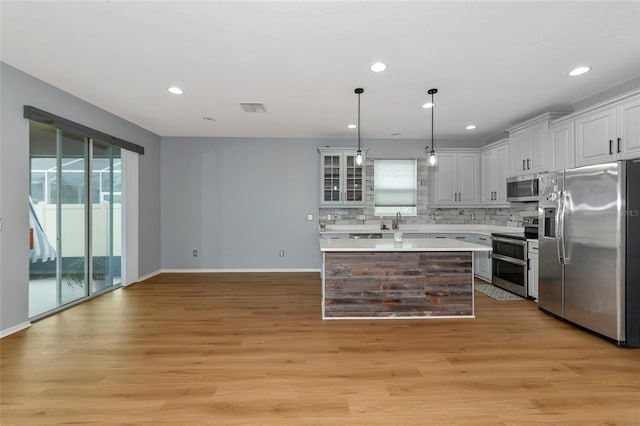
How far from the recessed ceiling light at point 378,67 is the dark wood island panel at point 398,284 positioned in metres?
1.97

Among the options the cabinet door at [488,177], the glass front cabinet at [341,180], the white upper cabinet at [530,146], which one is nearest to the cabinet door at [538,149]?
the white upper cabinet at [530,146]

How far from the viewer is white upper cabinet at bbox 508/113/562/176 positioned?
424cm

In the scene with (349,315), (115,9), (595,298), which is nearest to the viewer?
(115,9)

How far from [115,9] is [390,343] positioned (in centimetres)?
350

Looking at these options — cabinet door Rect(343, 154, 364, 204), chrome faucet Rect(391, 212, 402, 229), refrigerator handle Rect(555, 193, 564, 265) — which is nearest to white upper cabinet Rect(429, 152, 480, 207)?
chrome faucet Rect(391, 212, 402, 229)

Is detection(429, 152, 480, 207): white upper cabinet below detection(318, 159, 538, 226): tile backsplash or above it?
above

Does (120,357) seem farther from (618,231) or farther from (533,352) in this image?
(618,231)

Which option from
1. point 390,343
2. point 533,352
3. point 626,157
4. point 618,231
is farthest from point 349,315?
point 626,157

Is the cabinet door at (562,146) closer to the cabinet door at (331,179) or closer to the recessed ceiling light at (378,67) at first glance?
the recessed ceiling light at (378,67)

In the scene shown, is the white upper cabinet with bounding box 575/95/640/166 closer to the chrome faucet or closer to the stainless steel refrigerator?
the stainless steel refrigerator

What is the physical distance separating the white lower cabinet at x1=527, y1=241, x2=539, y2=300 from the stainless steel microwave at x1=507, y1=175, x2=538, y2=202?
2.42 ft

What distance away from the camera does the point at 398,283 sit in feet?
11.8

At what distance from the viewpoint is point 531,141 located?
4516mm

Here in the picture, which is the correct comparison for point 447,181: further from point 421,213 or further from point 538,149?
point 538,149
